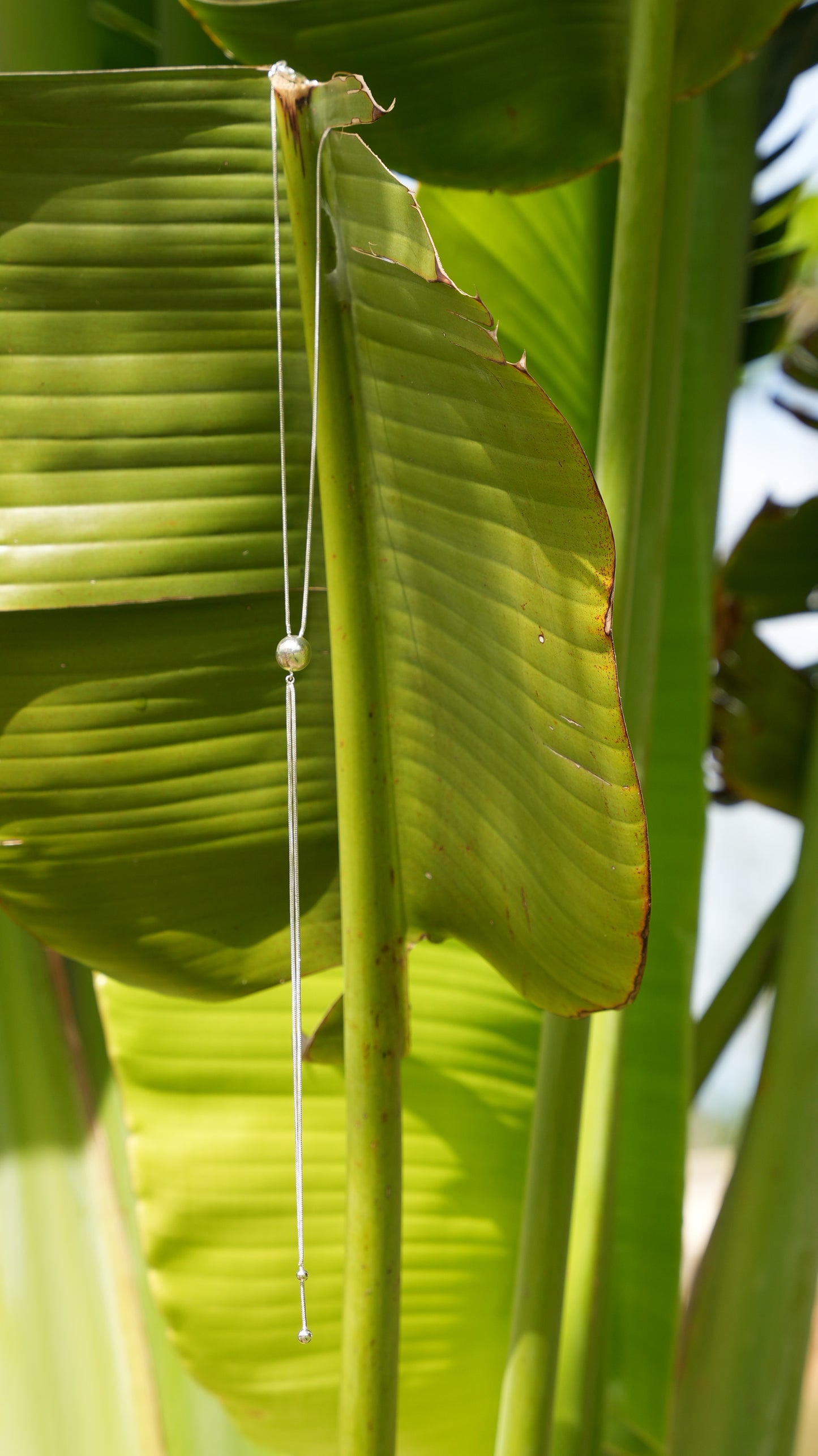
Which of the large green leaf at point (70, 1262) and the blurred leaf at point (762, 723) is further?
the blurred leaf at point (762, 723)

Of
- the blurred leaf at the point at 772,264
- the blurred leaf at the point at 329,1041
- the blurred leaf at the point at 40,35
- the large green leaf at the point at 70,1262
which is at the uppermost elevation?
the blurred leaf at the point at 40,35

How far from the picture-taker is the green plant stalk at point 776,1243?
2.05 feet

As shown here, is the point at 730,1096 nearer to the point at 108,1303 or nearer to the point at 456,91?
the point at 108,1303

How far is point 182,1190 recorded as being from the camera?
1.71 ft

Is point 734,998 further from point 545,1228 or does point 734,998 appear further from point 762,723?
point 545,1228

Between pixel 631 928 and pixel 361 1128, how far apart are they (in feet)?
0.40

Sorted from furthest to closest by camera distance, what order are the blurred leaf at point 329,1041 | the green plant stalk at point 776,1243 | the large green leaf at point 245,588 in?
1. the green plant stalk at point 776,1243
2. the blurred leaf at point 329,1041
3. the large green leaf at point 245,588

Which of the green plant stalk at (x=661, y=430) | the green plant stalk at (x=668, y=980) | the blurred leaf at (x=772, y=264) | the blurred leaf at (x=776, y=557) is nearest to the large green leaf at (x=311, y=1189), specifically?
the green plant stalk at (x=668, y=980)

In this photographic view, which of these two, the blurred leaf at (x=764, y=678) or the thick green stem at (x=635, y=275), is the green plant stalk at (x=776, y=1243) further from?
the thick green stem at (x=635, y=275)

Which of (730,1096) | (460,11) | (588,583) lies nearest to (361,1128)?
(588,583)

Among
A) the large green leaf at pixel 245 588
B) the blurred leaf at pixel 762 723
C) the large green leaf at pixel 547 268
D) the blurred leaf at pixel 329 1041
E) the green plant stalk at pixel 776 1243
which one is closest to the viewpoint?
the large green leaf at pixel 245 588

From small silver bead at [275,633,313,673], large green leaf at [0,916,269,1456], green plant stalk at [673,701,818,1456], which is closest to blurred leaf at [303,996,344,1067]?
small silver bead at [275,633,313,673]

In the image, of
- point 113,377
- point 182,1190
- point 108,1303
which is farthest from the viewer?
point 108,1303

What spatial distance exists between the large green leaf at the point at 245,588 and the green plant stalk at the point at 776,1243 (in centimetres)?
38
